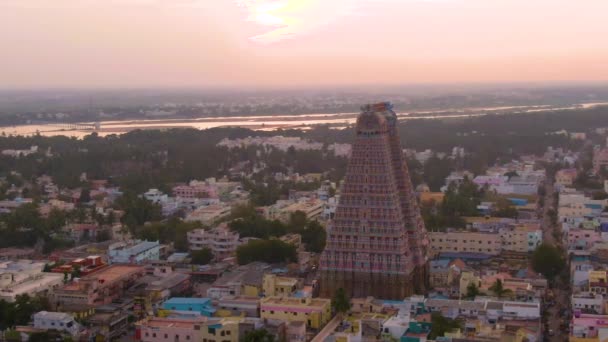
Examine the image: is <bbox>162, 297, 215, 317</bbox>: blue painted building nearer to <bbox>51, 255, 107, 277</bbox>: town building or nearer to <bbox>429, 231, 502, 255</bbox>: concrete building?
<bbox>51, 255, 107, 277</bbox>: town building

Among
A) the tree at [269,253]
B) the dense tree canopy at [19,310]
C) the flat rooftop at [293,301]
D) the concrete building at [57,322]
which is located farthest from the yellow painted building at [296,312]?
the tree at [269,253]

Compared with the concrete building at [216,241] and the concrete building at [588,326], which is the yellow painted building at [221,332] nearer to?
the concrete building at [588,326]

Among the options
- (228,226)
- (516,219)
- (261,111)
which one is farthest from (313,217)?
(261,111)

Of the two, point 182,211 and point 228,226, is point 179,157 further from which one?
point 228,226

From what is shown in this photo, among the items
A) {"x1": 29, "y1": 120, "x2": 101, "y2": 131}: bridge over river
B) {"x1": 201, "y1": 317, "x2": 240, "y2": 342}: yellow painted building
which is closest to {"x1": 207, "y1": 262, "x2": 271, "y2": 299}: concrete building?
{"x1": 201, "y1": 317, "x2": 240, "y2": 342}: yellow painted building

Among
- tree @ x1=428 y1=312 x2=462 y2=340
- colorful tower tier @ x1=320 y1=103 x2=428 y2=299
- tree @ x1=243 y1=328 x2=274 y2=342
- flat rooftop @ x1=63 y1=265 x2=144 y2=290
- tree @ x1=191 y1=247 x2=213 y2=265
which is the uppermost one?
colorful tower tier @ x1=320 y1=103 x2=428 y2=299

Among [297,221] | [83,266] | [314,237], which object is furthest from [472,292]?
[83,266]
